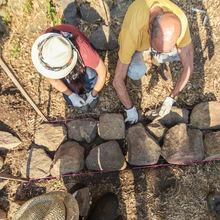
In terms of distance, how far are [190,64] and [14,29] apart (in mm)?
3460

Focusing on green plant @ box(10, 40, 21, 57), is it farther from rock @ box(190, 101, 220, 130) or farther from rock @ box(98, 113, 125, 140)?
rock @ box(190, 101, 220, 130)

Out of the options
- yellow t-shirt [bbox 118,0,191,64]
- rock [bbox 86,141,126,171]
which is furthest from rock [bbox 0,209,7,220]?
yellow t-shirt [bbox 118,0,191,64]

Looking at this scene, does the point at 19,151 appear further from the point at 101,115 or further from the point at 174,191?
the point at 174,191

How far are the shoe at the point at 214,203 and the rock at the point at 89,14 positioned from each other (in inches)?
144

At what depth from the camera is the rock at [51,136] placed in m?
2.44

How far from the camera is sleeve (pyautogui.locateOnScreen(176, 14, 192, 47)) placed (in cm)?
190

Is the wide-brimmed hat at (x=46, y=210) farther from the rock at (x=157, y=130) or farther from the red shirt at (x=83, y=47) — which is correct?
the red shirt at (x=83, y=47)

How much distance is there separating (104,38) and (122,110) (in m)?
1.42

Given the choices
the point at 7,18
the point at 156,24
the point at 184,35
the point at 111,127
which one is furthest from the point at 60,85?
the point at 7,18

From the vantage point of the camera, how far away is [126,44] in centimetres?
189

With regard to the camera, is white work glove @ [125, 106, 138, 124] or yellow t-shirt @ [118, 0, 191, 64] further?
white work glove @ [125, 106, 138, 124]

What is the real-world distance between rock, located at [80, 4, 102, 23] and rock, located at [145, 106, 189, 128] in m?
2.16

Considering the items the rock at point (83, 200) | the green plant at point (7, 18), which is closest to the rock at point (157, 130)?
the rock at point (83, 200)

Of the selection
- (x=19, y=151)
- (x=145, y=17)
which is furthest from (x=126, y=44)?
(x=19, y=151)
